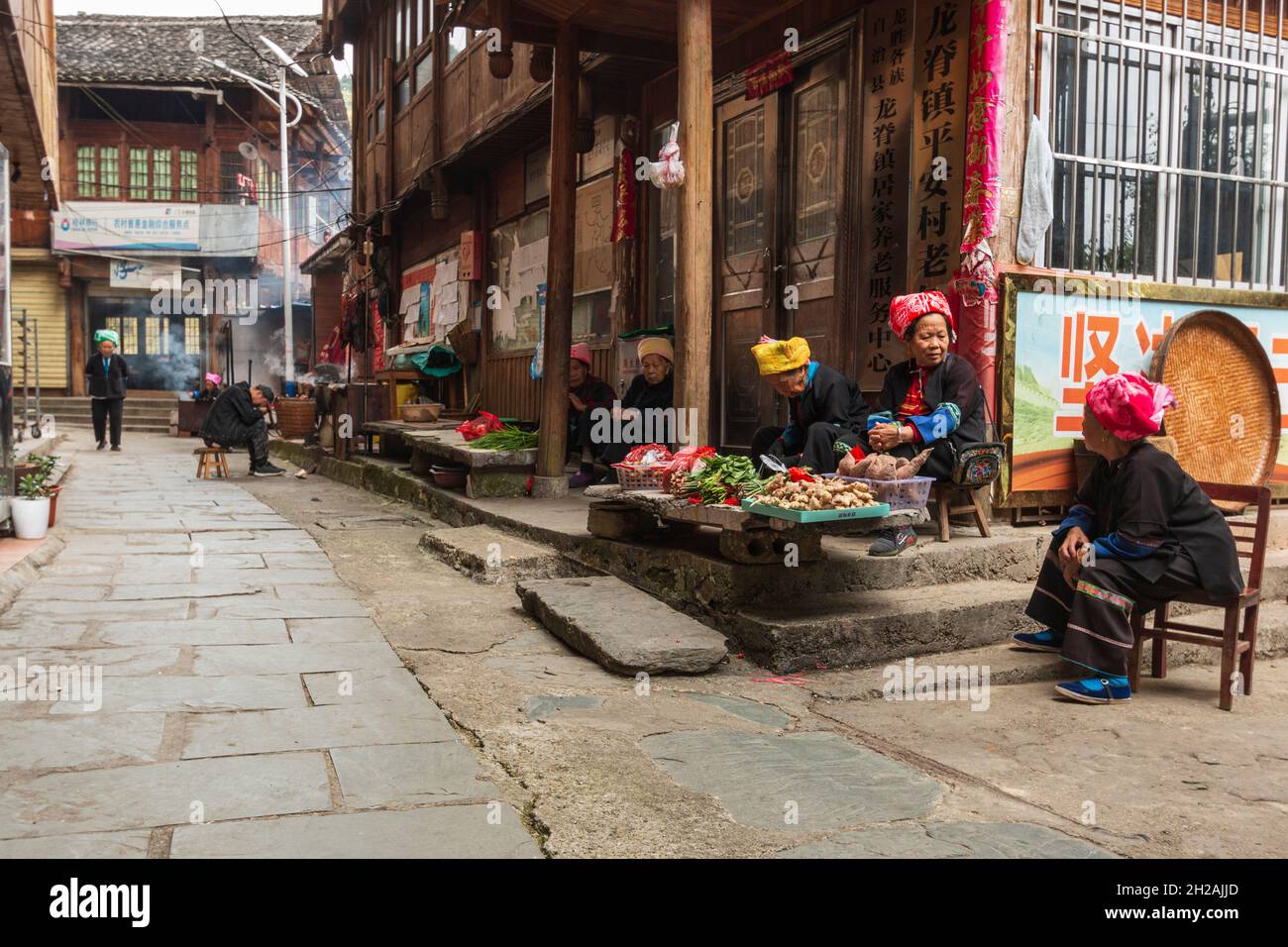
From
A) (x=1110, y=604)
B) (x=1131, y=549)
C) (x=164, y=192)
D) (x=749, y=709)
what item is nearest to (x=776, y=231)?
(x=1131, y=549)

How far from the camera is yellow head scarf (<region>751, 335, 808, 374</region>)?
6.23m

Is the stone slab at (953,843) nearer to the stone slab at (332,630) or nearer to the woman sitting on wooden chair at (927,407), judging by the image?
the woman sitting on wooden chair at (927,407)

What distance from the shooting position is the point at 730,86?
877 cm

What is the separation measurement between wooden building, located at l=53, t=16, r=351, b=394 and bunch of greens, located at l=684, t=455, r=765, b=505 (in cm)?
2315

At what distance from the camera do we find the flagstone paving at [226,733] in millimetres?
2943

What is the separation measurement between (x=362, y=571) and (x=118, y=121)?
82.4 feet

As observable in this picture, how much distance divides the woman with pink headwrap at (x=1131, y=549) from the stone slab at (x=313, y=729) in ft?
9.17

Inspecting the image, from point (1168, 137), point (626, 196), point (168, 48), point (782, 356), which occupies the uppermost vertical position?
point (168, 48)

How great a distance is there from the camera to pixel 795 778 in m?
3.64

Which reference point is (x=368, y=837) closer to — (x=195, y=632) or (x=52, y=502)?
(x=195, y=632)

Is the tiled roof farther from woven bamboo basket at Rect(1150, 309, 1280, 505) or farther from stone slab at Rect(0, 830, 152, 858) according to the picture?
stone slab at Rect(0, 830, 152, 858)

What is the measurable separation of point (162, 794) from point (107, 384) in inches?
655
